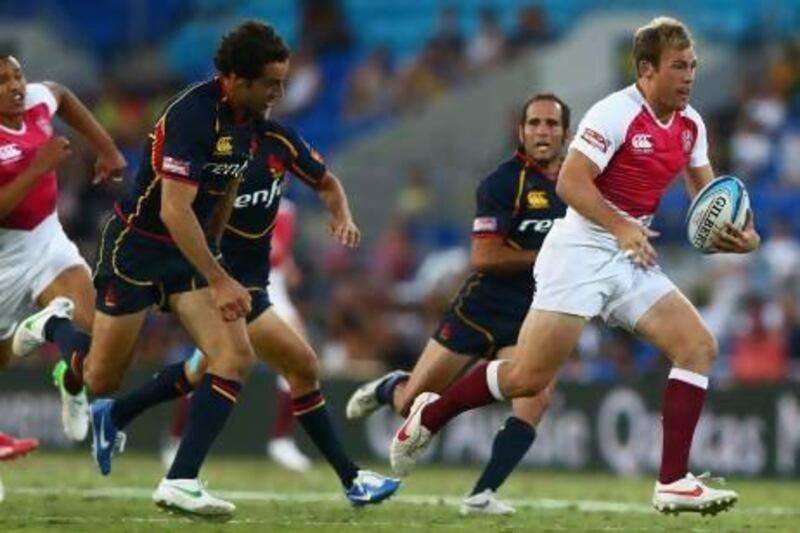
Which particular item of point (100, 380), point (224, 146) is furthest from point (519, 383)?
point (100, 380)

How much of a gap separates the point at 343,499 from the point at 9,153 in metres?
3.11

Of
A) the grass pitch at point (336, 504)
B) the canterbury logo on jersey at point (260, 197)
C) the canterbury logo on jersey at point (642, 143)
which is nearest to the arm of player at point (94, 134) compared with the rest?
the canterbury logo on jersey at point (260, 197)

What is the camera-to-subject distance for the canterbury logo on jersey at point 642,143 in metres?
11.2

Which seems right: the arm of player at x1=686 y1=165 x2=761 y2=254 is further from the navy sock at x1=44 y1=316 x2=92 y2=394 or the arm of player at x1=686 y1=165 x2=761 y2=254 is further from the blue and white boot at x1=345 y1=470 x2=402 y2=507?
the navy sock at x1=44 y1=316 x2=92 y2=394

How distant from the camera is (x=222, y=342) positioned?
37.3 feet

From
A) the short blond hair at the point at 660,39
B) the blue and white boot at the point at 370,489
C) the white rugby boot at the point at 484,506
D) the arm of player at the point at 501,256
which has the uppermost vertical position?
the short blond hair at the point at 660,39

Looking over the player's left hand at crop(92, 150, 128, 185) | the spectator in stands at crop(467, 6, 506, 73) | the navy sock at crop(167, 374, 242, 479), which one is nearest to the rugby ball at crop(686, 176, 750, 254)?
the navy sock at crop(167, 374, 242, 479)

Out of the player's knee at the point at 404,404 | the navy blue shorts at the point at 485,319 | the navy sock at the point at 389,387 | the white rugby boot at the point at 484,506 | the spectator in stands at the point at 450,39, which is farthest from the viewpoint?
the spectator in stands at the point at 450,39

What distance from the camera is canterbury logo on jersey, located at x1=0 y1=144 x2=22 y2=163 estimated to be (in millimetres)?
12539

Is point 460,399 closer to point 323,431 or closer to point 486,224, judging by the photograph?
point 323,431

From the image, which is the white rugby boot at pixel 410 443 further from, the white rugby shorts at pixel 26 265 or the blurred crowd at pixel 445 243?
the blurred crowd at pixel 445 243

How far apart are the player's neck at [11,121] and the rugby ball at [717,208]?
13.3ft

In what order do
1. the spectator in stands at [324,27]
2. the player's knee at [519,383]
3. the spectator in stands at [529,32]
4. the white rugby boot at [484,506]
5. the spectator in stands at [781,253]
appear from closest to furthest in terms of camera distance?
the player's knee at [519,383], the white rugby boot at [484,506], the spectator in stands at [781,253], the spectator in stands at [529,32], the spectator in stands at [324,27]

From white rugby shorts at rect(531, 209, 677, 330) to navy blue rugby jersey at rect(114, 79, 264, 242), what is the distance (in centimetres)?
176
